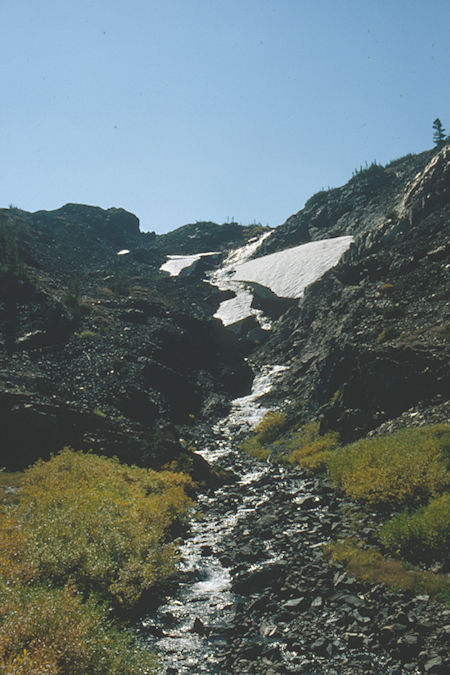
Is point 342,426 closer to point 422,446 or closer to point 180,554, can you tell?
point 422,446

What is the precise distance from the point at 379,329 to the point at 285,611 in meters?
27.3

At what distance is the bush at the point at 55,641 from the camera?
758 cm

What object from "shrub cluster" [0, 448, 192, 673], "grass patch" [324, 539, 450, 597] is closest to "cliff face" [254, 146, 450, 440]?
"grass patch" [324, 539, 450, 597]

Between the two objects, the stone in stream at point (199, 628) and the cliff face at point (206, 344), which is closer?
the stone in stream at point (199, 628)

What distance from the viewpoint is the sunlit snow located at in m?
107

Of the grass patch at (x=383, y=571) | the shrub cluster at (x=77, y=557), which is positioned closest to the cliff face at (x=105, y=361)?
the shrub cluster at (x=77, y=557)

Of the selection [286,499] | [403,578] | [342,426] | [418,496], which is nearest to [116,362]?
[342,426]

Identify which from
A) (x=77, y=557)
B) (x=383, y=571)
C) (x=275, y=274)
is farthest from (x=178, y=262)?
(x=383, y=571)

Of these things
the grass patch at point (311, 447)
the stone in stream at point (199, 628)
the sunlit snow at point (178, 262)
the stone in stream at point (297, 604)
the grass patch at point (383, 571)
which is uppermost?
the sunlit snow at point (178, 262)

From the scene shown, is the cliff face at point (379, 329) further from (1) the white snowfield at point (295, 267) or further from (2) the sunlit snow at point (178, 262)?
(2) the sunlit snow at point (178, 262)

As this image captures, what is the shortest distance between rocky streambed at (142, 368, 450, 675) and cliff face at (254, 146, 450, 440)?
9.73m

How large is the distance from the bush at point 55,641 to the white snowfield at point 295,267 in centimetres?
6411

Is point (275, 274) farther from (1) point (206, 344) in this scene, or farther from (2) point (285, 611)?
(2) point (285, 611)

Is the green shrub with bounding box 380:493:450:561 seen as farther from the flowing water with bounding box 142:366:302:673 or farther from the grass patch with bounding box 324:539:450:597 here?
the flowing water with bounding box 142:366:302:673
